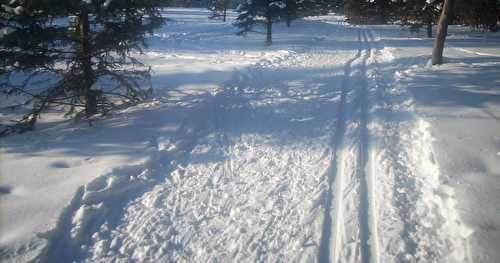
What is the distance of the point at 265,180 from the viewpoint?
4898mm

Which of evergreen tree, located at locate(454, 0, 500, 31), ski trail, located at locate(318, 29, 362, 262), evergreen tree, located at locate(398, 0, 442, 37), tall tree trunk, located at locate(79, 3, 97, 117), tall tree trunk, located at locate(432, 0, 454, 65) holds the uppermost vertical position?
evergreen tree, located at locate(398, 0, 442, 37)

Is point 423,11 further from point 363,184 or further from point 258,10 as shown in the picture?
point 363,184

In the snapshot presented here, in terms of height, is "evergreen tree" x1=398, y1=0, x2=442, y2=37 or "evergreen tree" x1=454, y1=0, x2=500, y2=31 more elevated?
"evergreen tree" x1=398, y1=0, x2=442, y2=37

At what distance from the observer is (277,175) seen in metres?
5.02

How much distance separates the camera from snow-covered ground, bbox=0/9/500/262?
363 cm

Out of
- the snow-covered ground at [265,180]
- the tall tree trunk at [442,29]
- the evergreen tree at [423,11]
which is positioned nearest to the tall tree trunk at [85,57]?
the snow-covered ground at [265,180]

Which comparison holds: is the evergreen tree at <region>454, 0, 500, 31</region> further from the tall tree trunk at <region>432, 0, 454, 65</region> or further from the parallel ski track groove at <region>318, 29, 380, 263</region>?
the parallel ski track groove at <region>318, 29, 380, 263</region>

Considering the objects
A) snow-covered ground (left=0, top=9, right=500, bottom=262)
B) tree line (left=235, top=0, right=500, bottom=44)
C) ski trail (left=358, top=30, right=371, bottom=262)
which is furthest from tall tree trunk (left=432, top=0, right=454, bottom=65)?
ski trail (left=358, top=30, right=371, bottom=262)

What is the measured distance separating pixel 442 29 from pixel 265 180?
11.8 m

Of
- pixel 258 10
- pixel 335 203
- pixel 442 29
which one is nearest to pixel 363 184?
pixel 335 203

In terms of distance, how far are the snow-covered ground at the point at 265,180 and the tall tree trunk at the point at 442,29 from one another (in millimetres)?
3634

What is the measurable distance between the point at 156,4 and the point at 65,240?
5.72 m

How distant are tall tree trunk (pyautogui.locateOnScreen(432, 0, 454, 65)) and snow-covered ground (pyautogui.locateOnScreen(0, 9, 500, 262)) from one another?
3.63m

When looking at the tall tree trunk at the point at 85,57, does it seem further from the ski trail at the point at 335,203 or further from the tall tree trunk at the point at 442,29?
the tall tree trunk at the point at 442,29
